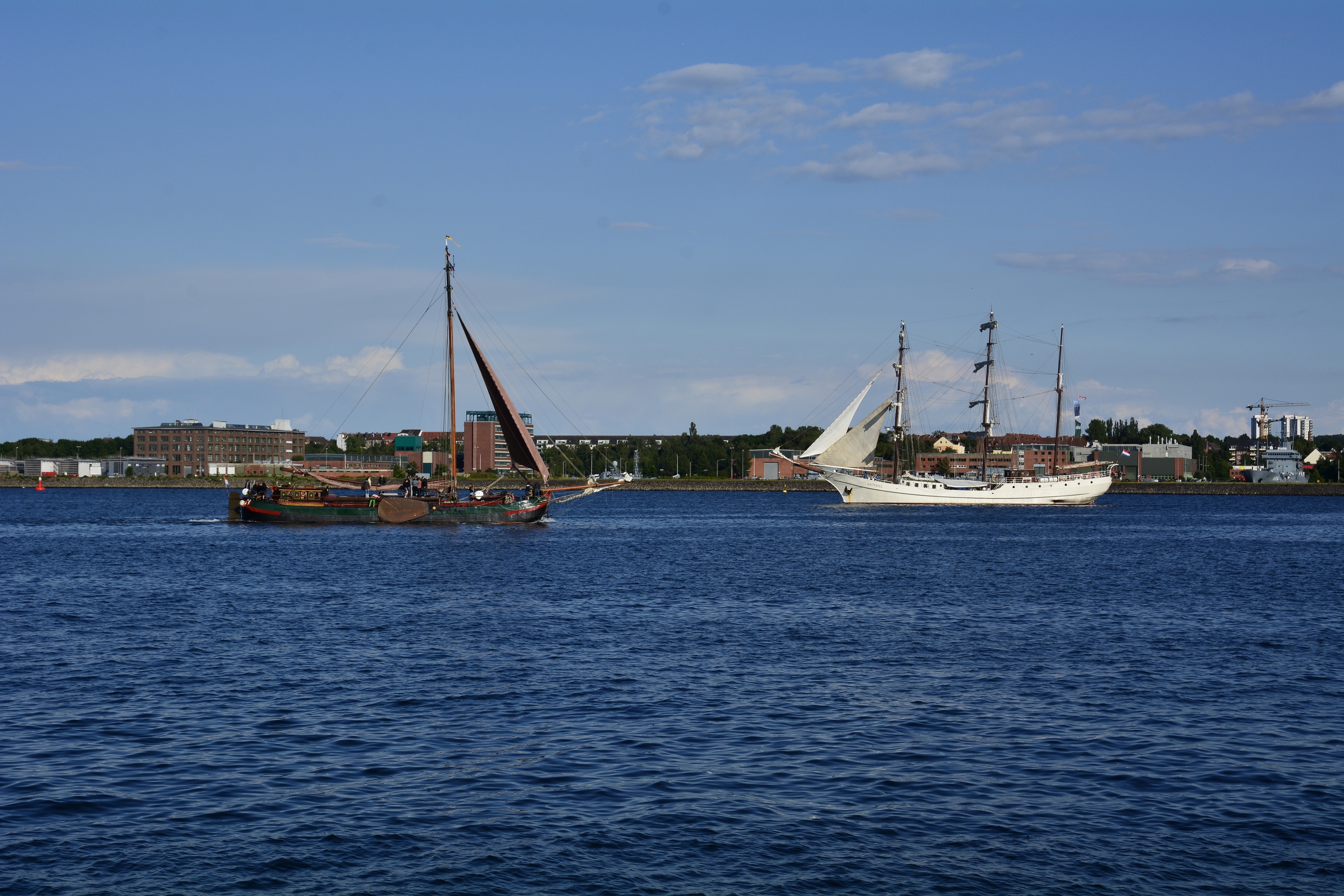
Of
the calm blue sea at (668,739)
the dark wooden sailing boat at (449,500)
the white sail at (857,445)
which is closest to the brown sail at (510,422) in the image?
the dark wooden sailing boat at (449,500)

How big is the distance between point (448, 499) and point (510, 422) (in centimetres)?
790

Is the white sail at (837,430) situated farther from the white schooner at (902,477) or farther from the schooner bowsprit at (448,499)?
the schooner bowsprit at (448,499)

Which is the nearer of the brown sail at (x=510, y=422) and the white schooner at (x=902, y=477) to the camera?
the brown sail at (x=510, y=422)

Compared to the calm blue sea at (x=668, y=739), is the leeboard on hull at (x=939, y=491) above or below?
above

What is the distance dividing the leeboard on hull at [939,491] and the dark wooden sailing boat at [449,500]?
64.8 meters

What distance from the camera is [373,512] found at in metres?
89.1

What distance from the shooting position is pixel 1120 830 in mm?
16000

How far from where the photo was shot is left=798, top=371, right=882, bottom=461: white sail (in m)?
143

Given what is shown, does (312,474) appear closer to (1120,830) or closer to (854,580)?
(854,580)

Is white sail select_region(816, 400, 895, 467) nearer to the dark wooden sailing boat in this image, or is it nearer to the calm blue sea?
the dark wooden sailing boat

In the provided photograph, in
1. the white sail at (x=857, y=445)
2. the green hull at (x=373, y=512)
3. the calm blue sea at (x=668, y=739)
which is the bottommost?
the calm blue sea at (x=668, y=739)

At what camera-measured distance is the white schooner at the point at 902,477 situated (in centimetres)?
14475

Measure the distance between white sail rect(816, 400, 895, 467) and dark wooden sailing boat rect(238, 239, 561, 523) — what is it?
58.8m

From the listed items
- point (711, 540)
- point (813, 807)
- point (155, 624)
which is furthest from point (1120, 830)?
point (711, 540)
